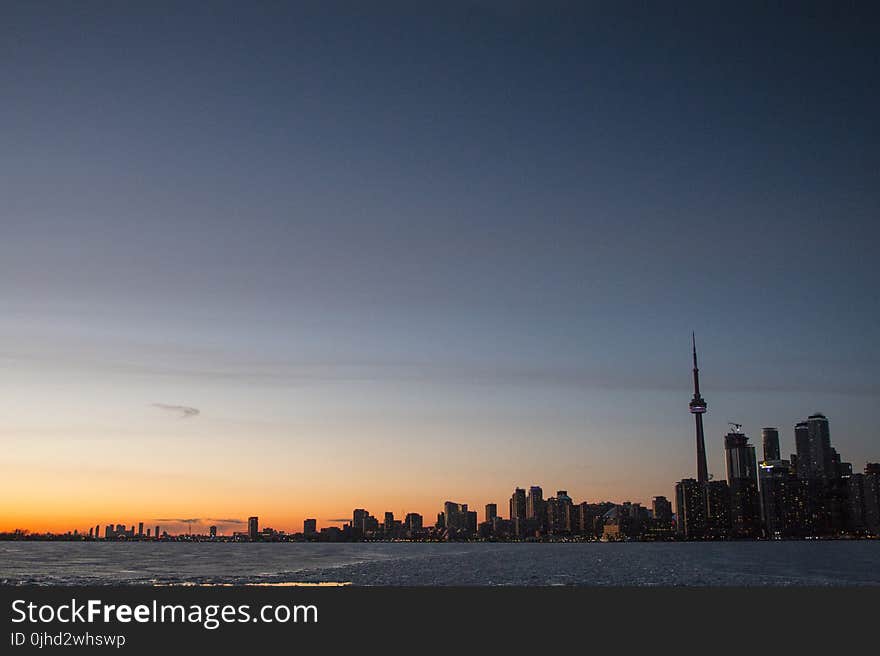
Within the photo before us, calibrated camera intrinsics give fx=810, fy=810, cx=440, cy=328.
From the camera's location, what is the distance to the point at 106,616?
33750mm

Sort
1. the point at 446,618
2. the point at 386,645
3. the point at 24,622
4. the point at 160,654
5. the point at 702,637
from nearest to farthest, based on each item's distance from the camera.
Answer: the point at 160,654, the point at 386,645, the point at 24,622, the point at 702,637, the point at 446,618

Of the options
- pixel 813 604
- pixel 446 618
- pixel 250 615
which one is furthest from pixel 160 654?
pixel 813 604

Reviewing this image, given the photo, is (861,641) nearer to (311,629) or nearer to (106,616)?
(311,629)

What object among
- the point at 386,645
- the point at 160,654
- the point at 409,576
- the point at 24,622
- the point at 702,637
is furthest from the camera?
the point at 409,576

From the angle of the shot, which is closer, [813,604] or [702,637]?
[702,637]

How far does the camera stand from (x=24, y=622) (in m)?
31.9

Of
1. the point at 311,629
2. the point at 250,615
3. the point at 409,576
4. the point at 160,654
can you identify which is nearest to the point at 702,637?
the point at 311,629

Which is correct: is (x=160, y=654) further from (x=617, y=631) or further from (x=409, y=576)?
(x=409, y=576)

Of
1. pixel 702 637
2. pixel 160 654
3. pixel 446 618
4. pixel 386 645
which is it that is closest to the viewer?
pixel 160 654

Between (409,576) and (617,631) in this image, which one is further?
(409,576)

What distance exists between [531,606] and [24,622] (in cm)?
2289

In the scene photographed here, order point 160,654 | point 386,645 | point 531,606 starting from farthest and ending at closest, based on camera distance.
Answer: point 531,606, point 386,645, point 160,654

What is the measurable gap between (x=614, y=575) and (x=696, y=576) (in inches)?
428

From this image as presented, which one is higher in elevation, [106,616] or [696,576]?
[106,616]
